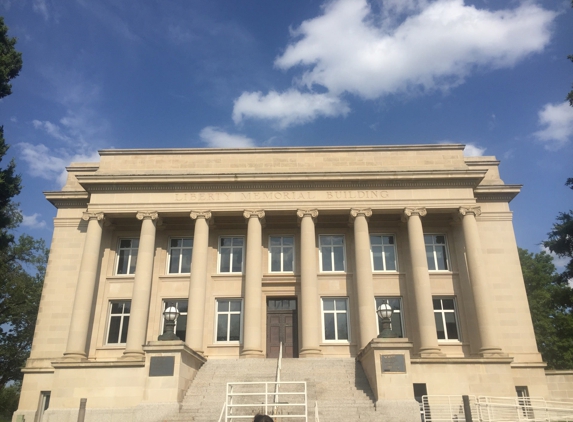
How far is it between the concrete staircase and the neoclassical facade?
217cm

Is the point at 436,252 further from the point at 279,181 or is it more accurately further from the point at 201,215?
the point at 201,215

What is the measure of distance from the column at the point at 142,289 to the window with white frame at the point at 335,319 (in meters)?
9.19

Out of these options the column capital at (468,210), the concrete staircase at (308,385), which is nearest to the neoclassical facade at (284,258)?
the column capital at (468,210)

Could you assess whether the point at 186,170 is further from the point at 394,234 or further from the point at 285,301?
the point at 394,234

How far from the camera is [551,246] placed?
2770 cm

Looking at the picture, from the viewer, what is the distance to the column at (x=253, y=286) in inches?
900

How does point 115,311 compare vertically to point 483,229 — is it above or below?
below

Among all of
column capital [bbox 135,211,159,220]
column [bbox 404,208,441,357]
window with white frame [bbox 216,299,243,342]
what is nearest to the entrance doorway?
window with white frame [bbox 216,299,243,342]

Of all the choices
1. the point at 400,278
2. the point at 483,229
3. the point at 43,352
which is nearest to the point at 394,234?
the point at 400,278

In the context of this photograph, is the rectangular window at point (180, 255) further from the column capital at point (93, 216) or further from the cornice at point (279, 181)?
the column capital at point (93, 216)

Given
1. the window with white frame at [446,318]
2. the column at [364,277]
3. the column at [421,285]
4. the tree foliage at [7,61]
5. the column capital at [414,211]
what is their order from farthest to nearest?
the column capital at [414,211] < the window with white frame at [446,318] < the column at [364,277] < the column at [421,285] < the tree foliage at [7,61]

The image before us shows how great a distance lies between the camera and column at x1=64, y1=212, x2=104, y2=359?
22984mm

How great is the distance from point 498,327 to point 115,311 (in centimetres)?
2022

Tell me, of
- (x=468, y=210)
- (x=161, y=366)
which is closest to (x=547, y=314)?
(x=468, y=210)
